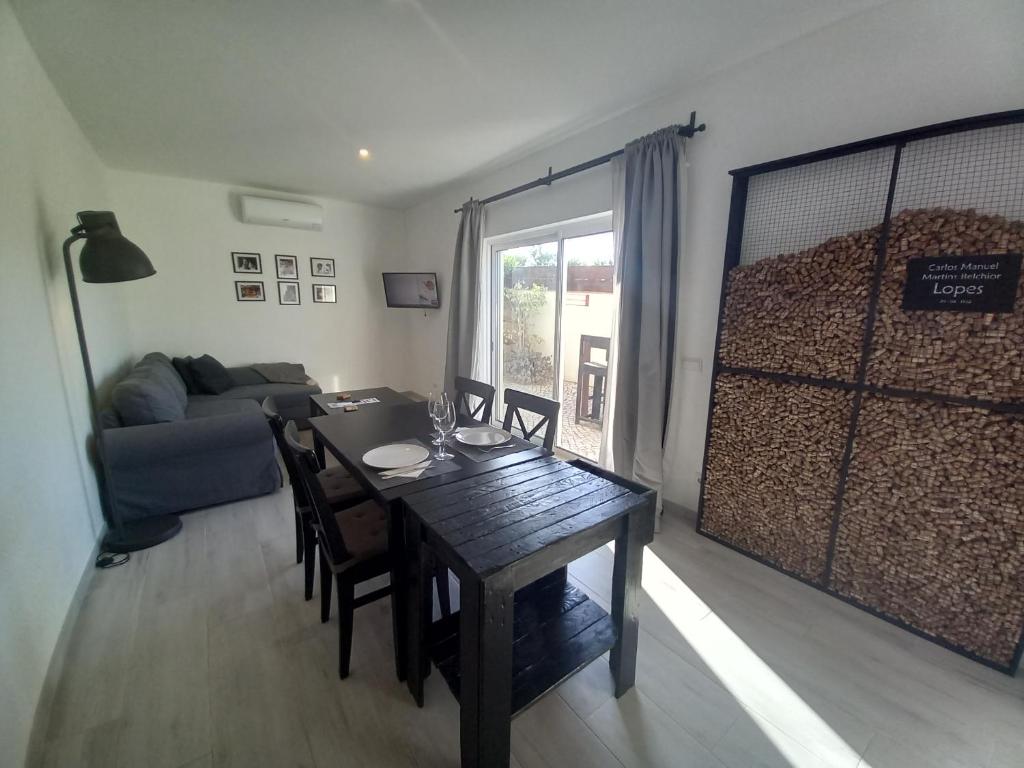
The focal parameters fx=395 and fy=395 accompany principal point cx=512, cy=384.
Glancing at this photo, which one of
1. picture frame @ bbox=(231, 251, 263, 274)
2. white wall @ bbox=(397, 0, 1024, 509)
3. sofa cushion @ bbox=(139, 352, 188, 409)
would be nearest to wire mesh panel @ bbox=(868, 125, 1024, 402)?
white wall @ bbox=(397, 0, 1024, 509)

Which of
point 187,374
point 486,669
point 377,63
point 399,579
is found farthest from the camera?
point 187,374

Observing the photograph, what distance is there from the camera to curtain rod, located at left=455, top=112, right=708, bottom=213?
225cm

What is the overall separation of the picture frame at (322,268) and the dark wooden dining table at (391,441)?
3.01 metres

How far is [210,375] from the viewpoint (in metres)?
4.04

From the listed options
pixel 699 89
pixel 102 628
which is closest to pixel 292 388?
pixel 102 628

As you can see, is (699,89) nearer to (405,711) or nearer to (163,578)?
(405,711)

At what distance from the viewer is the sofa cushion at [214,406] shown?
3.39 meters

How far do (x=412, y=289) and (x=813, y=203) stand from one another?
4.11m

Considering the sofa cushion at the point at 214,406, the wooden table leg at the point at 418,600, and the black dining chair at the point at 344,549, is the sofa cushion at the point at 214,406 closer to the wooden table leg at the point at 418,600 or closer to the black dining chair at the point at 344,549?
the black dining chair at the point at 344,549

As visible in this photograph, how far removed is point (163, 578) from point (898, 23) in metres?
4.21

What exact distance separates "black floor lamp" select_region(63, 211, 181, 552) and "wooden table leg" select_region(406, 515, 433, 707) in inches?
76.2

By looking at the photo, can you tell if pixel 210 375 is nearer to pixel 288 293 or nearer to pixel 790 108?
pixel 288 293

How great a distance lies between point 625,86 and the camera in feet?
7.62

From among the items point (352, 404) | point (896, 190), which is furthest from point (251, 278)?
point (896, 190)
